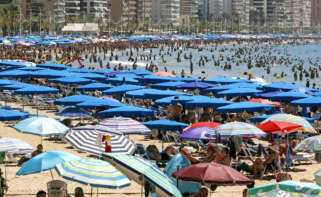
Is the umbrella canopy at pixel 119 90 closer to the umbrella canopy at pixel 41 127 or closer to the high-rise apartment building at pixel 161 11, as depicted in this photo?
the umbrella canopy at pixel 41 127

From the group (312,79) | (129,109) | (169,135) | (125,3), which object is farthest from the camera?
(125,3)

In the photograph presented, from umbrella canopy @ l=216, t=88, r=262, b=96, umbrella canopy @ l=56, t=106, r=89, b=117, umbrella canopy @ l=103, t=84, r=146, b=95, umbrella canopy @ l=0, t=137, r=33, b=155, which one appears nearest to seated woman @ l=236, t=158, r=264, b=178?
umbrella canopy @ l=0, t=137, r=33, b=155

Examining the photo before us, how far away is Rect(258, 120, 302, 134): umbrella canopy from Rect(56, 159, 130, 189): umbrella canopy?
26.4 feet

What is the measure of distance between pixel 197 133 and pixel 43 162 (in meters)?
6.03

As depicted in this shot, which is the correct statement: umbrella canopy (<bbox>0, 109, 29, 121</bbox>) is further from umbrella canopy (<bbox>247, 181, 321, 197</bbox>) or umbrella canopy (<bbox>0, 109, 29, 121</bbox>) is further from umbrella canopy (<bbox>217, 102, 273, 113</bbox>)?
umbrella canopy (<bbox>247, 181, 321, 197</bbox>)

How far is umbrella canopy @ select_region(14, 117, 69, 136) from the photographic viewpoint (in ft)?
47.9

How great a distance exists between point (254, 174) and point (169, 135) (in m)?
5.86

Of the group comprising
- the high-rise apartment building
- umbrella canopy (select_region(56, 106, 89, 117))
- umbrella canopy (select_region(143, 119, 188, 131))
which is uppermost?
the high-rise apartment building

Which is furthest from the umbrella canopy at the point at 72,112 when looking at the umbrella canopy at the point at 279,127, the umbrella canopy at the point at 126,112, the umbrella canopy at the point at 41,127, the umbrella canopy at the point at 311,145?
the umbrella canopy at the point at 311,145

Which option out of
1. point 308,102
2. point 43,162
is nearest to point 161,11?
point 308,102

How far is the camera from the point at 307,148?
15742 millimetres

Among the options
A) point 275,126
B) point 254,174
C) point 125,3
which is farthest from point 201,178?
point 125,3

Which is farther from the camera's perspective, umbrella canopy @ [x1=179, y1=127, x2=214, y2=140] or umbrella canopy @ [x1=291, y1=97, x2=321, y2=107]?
umbrella canopy @ [x1=291, y1=97, x2=321, y2=107]

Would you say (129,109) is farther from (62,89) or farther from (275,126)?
(62,89)
